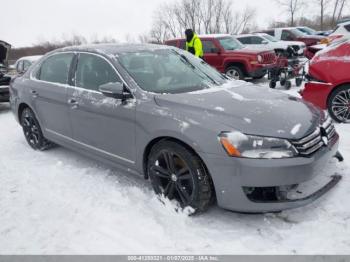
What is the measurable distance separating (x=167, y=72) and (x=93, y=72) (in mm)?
930

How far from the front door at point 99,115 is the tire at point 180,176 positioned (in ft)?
1.20

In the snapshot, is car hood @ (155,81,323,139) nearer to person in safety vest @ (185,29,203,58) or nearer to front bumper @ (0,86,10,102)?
person in safety vest @ (185,29,203,58)

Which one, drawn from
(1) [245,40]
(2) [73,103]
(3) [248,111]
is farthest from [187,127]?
(1) [245,40]

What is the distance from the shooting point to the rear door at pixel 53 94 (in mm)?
4301

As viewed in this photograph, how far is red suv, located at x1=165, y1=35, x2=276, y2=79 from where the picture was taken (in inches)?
411

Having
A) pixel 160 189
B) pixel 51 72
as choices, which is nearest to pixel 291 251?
pixel 160 189

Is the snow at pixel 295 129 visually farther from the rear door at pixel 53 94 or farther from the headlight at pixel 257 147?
the rear door at pixel 53 94

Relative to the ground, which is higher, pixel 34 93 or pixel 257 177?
pixel 34 93

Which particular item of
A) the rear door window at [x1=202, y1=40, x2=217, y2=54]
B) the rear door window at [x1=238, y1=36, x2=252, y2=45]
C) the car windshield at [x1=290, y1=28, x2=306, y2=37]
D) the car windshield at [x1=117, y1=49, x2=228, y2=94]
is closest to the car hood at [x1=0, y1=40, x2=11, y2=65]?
the rear door window at [x1=202, y1=40, x2=217, y2=54]

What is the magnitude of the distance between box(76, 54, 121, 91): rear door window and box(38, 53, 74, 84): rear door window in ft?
0.99

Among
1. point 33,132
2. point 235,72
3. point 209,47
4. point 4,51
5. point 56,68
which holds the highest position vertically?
point 209,47

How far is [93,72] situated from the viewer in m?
3.93

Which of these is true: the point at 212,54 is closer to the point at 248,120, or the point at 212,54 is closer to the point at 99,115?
the point at 99,115

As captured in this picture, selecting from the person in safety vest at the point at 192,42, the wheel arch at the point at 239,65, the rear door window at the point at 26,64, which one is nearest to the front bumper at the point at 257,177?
the person in safety vest at the point at 192,42
